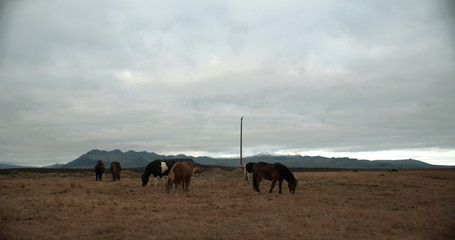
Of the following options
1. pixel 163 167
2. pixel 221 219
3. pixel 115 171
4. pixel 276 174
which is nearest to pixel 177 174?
pixel 163 167

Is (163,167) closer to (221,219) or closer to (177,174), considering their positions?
(177,174)

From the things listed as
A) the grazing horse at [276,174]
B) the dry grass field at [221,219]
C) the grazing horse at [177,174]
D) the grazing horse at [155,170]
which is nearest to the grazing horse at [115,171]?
the grazing horse at [155,170]

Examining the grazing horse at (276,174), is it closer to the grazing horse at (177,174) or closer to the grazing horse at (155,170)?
the grazing horse at (177,174)

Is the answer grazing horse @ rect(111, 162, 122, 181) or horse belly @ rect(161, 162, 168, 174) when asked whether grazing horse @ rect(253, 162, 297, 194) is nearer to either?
horse belly @ rect(161, 162, 168, 174)

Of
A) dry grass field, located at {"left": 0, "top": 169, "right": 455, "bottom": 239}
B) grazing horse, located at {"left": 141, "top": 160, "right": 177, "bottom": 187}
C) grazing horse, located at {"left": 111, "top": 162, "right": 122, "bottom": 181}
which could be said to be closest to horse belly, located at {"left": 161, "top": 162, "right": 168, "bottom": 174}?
grazing horse, located at {"left": 141, "top": 160, "right": 177, "bottom": 187}

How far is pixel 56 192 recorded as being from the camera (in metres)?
16.6

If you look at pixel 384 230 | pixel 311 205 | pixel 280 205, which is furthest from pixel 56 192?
pixel 384 230

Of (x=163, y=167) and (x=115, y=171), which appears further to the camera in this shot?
(x=115, y=171)

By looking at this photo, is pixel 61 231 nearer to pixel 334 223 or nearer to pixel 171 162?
pixel 334 223

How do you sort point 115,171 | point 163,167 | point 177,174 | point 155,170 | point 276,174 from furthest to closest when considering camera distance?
point 115,171 → point 163,167 → point 155,170 → point 177,174 → point 276,174

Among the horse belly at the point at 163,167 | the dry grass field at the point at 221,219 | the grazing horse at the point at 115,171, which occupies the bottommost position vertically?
the dry grass field at the point at 221,219

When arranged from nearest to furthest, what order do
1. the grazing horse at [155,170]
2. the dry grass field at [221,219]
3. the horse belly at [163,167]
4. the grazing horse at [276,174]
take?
1. the dry grass field at [221,219]
2. the grazing horse at [276,174]
3. the grazing horse at [155,170]
4. the horse belly at [163,167]

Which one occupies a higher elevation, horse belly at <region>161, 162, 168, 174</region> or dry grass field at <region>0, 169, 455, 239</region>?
horse belly at <region>161, 162, 168, 174</region>

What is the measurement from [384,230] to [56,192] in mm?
16145
